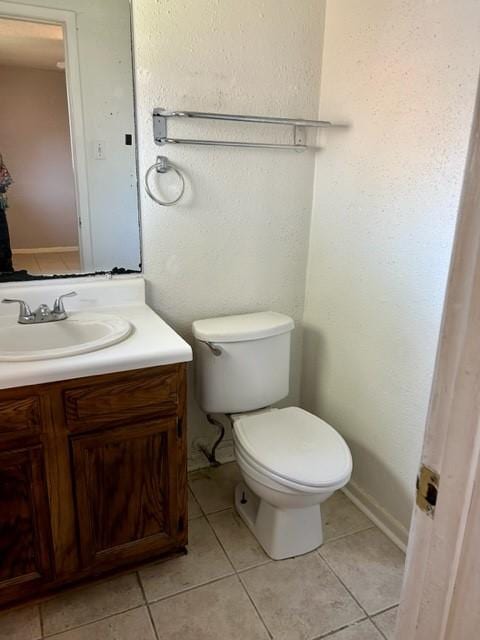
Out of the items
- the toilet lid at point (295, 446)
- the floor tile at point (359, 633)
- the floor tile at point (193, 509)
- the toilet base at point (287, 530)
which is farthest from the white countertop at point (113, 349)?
the floor tile at point (359, 633)

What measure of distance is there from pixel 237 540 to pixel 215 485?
1.09ft

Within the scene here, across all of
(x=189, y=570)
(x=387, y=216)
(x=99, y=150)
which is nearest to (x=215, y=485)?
(x=189, y=570)

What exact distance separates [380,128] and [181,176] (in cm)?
74

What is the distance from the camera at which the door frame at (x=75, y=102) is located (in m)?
1.50

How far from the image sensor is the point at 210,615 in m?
1.48

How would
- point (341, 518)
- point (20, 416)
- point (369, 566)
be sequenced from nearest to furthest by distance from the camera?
point (20, 416) < point (369, 566) < point (341, 518)

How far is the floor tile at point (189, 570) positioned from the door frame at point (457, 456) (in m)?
1.17

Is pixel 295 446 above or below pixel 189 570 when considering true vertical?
above

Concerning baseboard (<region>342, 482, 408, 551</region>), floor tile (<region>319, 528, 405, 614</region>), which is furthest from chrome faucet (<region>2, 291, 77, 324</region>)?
baseboard (<region>342, 482, 408, 551</region>)

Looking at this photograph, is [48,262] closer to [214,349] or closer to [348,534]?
[214,349]

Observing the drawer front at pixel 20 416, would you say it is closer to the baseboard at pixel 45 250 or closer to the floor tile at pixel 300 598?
the baseboard at pixel 45 250

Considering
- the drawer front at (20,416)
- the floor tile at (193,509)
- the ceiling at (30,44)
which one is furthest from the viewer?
the floor tile at (193,509)

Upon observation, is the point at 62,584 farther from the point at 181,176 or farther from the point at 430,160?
the point at 430,160

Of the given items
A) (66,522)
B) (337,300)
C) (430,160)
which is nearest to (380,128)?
(430,160)
